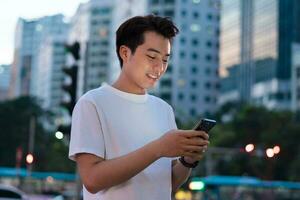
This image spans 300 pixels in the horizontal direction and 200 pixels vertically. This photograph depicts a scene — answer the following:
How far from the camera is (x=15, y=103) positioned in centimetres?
5750

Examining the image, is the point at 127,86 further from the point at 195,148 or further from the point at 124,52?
the point at 195,148

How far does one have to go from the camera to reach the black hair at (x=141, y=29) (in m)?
2.28

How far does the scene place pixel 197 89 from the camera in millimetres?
94125

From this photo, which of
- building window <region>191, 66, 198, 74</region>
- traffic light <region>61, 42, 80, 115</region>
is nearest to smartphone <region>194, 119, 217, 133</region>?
traffic light <region>61, 42, 80, 115</region>

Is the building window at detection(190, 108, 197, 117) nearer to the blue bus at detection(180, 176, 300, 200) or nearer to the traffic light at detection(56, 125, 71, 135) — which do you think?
the blue bus at detection(180, 176, 300, 200)

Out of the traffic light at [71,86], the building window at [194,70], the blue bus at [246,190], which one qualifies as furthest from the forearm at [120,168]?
the building window at [194,70]

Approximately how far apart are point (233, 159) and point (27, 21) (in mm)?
107595

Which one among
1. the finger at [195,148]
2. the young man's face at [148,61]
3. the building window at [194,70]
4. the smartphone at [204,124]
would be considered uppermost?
the building window at [194,70]

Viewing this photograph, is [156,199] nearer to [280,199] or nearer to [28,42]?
[280,199]

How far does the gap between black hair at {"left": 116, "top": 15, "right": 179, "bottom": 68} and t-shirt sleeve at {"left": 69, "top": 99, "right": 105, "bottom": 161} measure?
26cm

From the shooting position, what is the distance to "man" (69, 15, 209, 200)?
2053 millimetres

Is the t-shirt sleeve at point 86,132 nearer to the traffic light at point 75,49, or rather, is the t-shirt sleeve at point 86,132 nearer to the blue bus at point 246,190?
the traffic light at point 75,49

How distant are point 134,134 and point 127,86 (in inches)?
7.3

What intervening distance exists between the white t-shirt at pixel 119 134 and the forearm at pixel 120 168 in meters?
0.06
